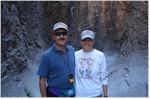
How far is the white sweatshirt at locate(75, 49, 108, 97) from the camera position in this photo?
3.41 meters

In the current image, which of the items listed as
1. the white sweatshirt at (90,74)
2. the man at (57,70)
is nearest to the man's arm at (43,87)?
the man at (57,70)

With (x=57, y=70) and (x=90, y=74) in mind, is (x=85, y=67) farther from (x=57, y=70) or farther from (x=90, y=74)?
(x=57, y=70)

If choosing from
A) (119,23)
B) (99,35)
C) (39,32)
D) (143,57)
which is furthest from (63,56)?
(99,35)

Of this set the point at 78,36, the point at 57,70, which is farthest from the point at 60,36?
the point at 78,36

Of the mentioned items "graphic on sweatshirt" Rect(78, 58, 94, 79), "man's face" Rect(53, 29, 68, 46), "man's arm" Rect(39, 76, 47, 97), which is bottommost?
"man's arm" Rect(39, 76, 47, 97)

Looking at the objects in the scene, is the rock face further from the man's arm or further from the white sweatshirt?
the white sweatshirt

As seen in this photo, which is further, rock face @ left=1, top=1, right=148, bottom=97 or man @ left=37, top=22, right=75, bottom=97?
rock face @ left=1, top=1, right=148, bottom=97

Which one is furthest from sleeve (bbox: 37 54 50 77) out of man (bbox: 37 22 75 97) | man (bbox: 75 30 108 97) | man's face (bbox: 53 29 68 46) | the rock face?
the rock face

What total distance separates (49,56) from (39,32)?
9831 millimetres

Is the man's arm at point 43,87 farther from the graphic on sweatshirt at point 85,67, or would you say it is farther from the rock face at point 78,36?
the rock face at point 78,36

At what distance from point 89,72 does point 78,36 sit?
40.6ft

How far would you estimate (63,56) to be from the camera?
344cm

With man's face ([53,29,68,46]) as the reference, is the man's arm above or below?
below

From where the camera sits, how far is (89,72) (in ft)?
11.2
